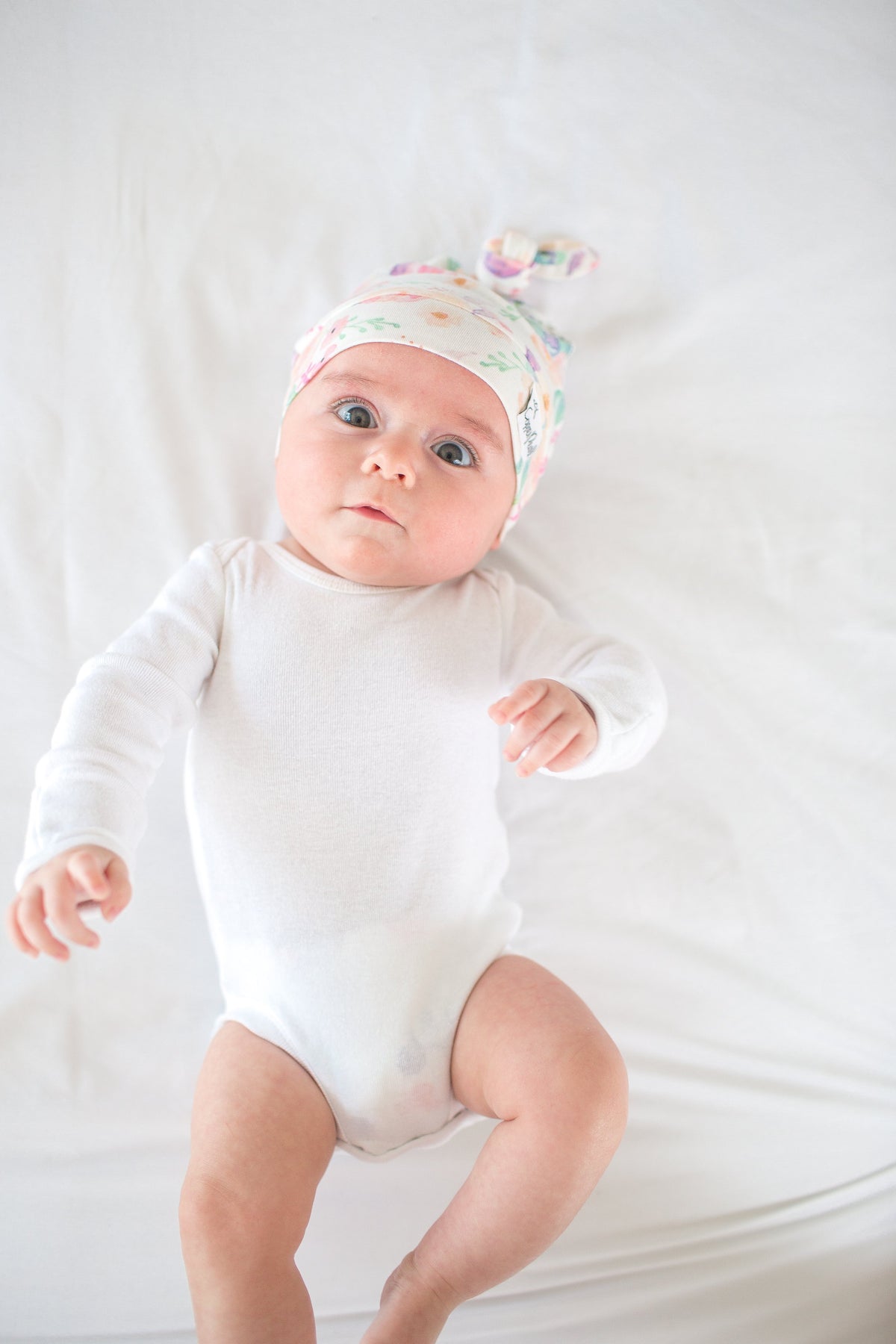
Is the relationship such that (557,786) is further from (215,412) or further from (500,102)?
(500,102)

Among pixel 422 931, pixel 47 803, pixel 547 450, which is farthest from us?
pixel 547 450

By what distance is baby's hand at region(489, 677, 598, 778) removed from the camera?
3.48 feet

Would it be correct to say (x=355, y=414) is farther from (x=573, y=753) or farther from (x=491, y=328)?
(x=573, y=753)

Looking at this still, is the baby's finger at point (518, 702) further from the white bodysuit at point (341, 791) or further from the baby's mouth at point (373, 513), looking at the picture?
the baby's mouth at point (373, 513)

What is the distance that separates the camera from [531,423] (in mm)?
1292

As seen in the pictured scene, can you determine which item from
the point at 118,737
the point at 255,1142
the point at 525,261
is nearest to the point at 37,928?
the point at 118,737

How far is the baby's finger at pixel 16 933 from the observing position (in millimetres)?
921

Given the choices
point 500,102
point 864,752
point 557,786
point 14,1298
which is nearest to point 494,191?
point 500,102

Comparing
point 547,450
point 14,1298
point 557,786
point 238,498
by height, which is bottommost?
point 14,1298

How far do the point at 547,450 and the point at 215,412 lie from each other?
1.65ft

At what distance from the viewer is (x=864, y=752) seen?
57.6 inches

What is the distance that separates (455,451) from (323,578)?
239mm

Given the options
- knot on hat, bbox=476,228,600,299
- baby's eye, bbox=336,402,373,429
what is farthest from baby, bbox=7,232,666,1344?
knot on hat, bbox=476,228,600,299

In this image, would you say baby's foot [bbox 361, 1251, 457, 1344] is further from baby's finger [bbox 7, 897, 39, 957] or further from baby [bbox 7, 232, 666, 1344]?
baby's finger [bbox 7, 897, 39, 957]
